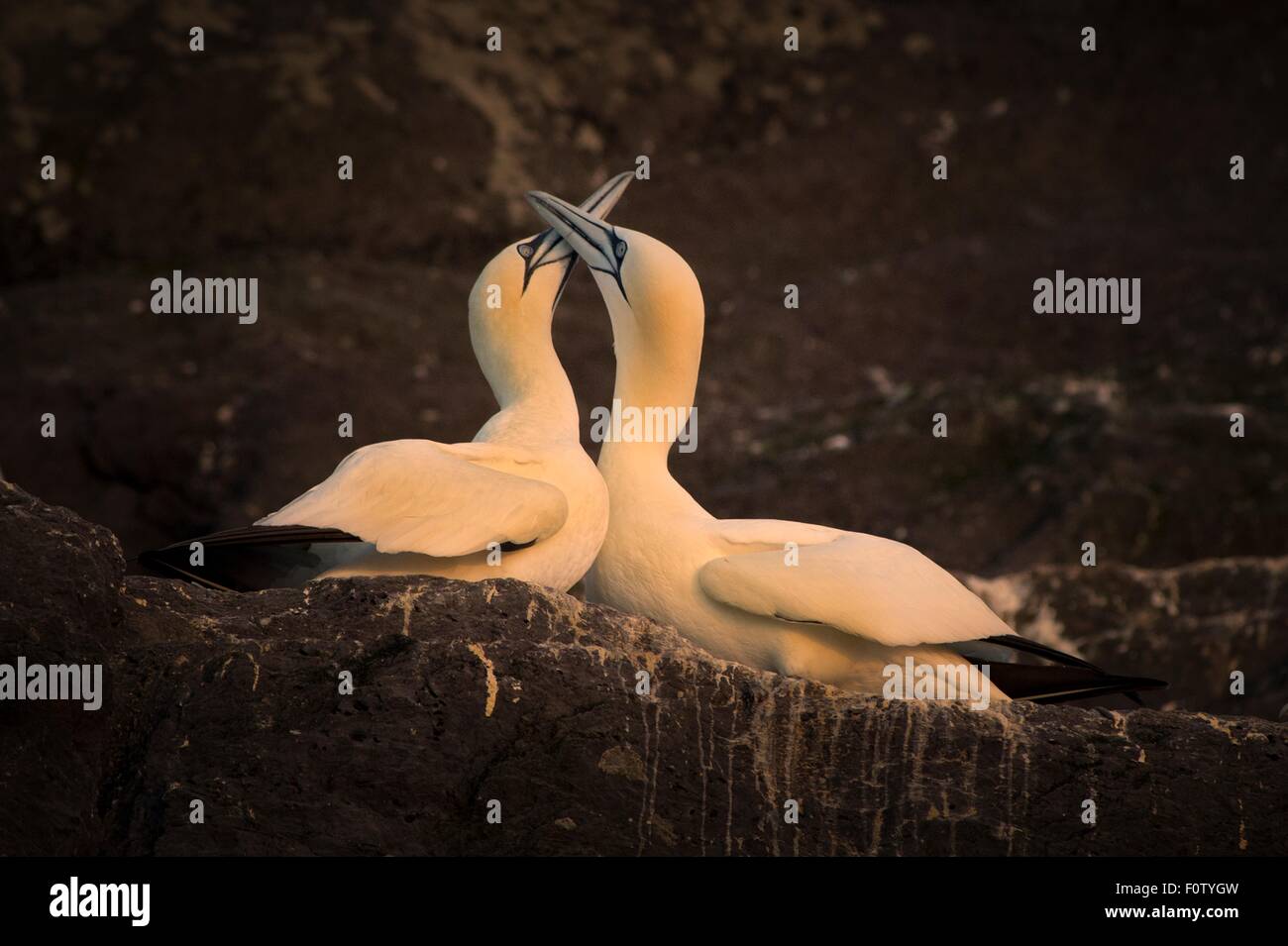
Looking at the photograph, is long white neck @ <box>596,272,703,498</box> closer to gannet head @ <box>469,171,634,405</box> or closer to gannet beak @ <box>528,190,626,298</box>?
gannet beak @ <box>528,190,626,298</box>

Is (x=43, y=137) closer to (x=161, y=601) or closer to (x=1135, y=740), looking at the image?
(x=161, y=601)

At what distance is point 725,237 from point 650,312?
29.4 ft

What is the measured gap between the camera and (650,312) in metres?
7.38

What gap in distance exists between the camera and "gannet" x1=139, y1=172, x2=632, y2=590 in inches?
248

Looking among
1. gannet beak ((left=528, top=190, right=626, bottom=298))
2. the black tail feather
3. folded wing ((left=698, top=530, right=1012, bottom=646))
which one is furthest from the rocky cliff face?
gannet beak ((left=528, top=190, right=626, bottom=298))

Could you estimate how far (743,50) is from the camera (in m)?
17.1

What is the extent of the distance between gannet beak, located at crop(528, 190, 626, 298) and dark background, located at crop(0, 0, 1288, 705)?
496cm

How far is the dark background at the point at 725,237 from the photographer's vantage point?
1314 centimetres

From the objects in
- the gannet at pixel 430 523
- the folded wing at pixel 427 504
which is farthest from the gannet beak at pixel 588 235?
the folded wing at pixel 427 504

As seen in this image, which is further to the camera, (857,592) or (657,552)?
(657,552)

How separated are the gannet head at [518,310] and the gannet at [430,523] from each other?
1.85ft

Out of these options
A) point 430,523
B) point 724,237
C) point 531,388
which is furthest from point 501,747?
point 724,237

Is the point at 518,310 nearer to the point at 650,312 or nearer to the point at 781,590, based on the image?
the point at 650,312

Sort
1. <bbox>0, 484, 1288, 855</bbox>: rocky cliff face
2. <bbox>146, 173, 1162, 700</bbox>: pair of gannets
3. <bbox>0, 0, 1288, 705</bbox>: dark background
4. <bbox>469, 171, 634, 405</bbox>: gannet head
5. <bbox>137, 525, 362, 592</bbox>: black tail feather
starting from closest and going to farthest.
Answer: <bbox>0, 484, 1288, 855</bbox>: rocky cliff face → <bbox>137, 525, 362, 592</bbox>: black tail feather → <bbox>146, 173, 1162, 700</bbox>: pair of gannets → <bbox>469, 171, 634, 405</bbox>: gannet head → <bbox>0, 0, 1288, 705</bbox>: dark background
